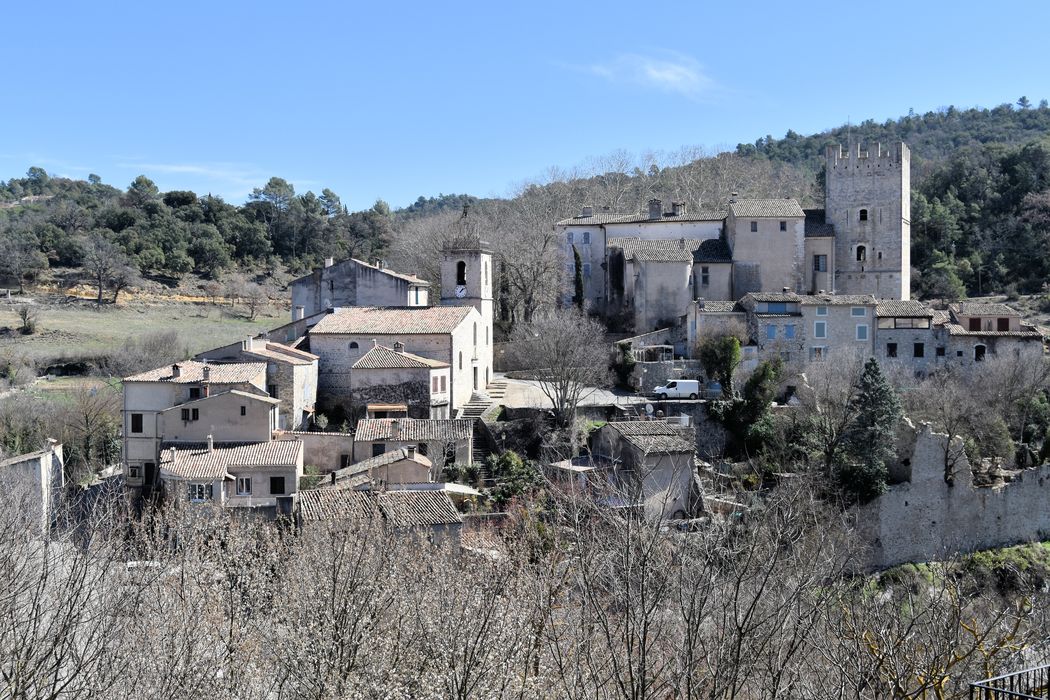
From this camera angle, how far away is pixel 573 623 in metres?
15.3

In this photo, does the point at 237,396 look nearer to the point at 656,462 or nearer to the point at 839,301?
the point at 656,462

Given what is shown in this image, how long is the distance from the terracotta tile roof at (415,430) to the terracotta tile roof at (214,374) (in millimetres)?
3329

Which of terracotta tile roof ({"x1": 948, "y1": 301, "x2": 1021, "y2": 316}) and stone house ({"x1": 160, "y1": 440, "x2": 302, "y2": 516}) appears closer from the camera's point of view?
stone house ({"x1": 160, "y1": 440, "x2": 302, "y2": 516})

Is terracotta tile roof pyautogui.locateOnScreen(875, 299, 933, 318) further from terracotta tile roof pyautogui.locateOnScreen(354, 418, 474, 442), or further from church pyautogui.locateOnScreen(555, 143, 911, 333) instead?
terracotta tile roof pyautogui.locateOnScreen(354, 418, 474, 442)

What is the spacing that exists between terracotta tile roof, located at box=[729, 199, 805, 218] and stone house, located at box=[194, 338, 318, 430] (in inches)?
712

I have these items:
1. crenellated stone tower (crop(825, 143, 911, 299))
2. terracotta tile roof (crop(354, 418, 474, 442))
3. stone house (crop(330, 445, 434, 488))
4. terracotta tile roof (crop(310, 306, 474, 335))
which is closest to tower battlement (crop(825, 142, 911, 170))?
crenellated stone tower (crop(825, 143, 911, 299))

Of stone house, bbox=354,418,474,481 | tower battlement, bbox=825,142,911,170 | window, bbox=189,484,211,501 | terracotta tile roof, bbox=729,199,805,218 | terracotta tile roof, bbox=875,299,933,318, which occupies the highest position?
tower battlement, bbox=825,142,911,170

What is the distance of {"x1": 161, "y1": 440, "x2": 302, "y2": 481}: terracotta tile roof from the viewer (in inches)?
1101

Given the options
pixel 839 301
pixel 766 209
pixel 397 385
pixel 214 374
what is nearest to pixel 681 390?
pixel 839 301

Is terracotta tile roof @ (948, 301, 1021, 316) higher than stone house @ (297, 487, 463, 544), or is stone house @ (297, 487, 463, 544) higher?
terracotta tile roof @ (948, 301, 1021, 316)

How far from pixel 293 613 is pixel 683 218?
33008mm

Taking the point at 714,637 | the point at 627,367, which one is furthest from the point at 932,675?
the point at 627,367

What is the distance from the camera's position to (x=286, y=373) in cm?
3184

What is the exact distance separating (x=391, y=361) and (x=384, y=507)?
10.1 meters
